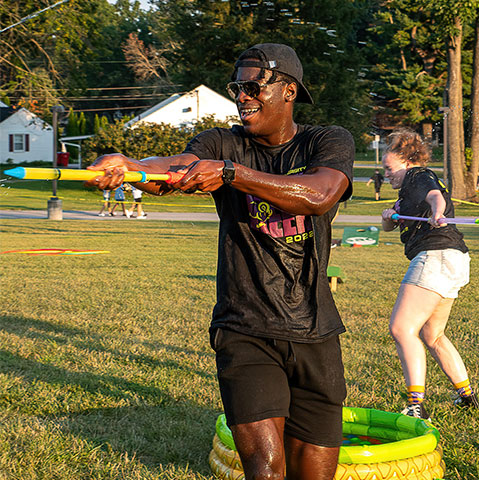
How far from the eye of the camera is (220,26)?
160 ft

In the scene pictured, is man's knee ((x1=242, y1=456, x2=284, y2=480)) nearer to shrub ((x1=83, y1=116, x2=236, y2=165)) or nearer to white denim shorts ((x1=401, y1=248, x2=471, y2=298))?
white denim shorts ((x1=401, y1=248, x2=471, y2=298))

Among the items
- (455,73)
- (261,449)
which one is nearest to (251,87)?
(261,449)

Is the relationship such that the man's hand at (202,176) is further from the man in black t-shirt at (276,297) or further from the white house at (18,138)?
the white house at (18,138)

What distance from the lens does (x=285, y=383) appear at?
10.4 feet

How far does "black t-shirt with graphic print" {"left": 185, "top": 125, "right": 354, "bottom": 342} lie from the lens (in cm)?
312

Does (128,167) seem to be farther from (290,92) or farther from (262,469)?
(262,469)

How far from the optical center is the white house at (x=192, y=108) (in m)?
47.6

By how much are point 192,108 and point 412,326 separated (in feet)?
146

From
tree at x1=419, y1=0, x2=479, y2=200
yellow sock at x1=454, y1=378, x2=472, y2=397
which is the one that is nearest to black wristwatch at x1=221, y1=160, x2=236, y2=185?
yellow sock at x1=454, y1=378, x2=472, y2=397

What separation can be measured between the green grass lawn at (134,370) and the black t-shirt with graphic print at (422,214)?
52.5 inches

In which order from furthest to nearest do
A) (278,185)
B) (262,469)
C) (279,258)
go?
(279,258) → (262,469) → (278,185)

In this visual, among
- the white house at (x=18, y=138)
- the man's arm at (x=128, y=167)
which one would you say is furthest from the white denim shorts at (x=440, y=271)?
the white house at (x=18, y=138)

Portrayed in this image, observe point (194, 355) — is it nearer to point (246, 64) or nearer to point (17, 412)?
point (17, 412)

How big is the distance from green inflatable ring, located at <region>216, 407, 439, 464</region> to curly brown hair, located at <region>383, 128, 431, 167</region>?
2.00 metres
